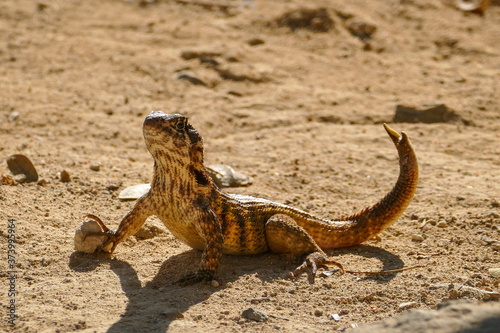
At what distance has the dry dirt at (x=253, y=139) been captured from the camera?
4.66 m

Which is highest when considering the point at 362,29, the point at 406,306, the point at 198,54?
the point at 362,29

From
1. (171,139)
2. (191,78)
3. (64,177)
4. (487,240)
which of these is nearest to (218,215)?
(171,139)

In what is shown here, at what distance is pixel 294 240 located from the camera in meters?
5.25

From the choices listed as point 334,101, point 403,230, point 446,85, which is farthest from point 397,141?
point 446,85

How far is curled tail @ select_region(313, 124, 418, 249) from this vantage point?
5.50 meters

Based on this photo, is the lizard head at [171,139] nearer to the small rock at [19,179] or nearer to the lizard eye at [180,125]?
the lizard eye at [180,125]

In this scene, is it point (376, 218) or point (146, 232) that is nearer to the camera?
point (376, 218)

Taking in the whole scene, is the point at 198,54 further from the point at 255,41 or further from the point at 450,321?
the point at 450,321

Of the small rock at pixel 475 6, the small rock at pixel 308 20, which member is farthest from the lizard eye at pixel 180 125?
the small rock at pixel 475 6

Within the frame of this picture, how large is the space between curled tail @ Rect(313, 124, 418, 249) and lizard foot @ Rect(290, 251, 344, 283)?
0.36 meters

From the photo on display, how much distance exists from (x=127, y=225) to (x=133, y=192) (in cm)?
117

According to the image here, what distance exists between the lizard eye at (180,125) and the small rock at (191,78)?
511 centimetres

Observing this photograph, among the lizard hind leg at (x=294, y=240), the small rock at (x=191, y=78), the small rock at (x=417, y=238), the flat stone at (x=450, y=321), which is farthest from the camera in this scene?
the small rock at (x=191, y=78)

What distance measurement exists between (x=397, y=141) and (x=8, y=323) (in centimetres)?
343
